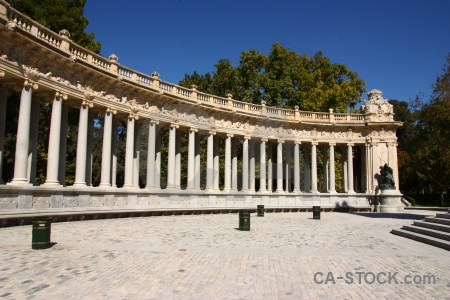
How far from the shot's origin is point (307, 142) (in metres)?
44.8

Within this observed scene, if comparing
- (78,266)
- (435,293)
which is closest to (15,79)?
(78,266)


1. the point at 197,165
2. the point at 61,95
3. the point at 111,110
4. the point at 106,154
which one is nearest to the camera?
the point at 61,95

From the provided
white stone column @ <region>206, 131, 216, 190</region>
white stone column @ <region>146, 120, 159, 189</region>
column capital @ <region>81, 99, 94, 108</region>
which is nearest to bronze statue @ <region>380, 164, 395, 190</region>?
white stone column @ <region>206, 131, 216, 190</region>

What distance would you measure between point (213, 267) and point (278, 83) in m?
45.2

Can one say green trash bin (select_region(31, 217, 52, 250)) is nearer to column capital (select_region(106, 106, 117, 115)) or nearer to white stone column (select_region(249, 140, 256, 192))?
column capital (select_region(106, 106, 117, 115))

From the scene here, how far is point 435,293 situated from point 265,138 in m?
33.8

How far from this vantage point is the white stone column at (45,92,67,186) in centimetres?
2336

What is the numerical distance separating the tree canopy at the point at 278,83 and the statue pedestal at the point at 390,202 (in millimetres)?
17060

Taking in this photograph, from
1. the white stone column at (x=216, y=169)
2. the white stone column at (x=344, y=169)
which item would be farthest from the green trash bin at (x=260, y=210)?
the white stone column at (x=344, y=169)

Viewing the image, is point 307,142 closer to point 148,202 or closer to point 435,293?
point 148,202

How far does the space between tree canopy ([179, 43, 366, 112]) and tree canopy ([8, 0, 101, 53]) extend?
60.6 ft

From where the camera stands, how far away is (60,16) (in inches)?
1599

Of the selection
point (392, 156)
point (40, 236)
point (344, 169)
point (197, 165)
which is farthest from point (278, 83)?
point (40, 236)

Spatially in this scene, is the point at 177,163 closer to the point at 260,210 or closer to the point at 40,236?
the point at 260,210
